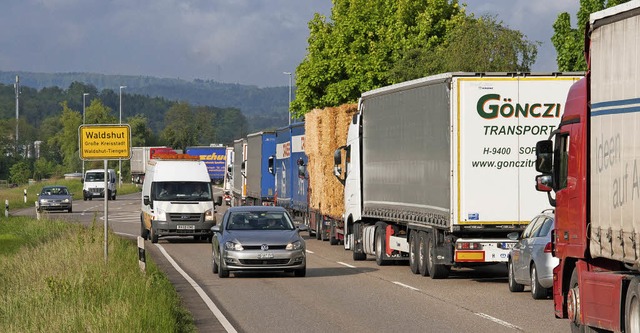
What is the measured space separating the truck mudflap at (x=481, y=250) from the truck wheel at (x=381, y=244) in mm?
5622

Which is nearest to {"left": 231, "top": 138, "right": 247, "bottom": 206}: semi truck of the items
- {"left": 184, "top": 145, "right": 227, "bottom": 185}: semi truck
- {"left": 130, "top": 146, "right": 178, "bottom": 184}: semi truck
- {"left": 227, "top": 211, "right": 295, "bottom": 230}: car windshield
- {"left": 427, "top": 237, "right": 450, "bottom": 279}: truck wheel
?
{"left": 184, "top": 145, "right": 227, "bottom": 185}: semi truck

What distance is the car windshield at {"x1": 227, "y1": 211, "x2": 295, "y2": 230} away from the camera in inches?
1078

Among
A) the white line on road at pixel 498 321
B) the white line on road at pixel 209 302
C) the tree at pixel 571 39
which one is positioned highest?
the tree at pixel 571 39

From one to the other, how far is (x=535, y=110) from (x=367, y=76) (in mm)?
41207

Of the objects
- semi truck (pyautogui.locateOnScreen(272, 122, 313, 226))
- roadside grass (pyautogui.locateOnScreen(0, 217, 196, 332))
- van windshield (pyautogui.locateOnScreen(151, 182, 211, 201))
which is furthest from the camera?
semi truck (pyautogui.locateOnScreen(272, 122, 313, 226))

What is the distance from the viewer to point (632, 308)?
12484mm

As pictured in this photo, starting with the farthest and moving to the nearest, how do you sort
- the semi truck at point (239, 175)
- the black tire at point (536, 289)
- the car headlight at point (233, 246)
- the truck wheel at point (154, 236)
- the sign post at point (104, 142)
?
the semi truck at point (239, 175) < the truck wheel at point (154, 236) < the sign post at point (104, 142) < the car headlight at point (233, 246) < the black tire at point (536, 289)

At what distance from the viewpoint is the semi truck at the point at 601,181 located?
482 inches

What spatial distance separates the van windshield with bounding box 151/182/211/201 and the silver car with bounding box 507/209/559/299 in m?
20.2

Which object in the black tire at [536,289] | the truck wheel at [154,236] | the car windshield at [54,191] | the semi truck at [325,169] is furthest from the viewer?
the car windshield at [54,191]

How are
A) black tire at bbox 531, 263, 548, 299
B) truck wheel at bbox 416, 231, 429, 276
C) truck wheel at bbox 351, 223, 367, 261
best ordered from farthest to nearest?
1. truck wheel at bbox 351, 223, 367, 261
2. truck wheel at bbox 416, 231, 429, 276
3. black tire at bbox 531, 263, 548, 299

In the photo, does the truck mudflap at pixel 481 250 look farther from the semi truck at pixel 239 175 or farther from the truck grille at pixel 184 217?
the semi truck at pixel 239 175

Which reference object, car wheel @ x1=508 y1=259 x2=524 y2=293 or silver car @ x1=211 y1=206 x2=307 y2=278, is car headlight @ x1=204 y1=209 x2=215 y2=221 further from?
car wheel @ x1=508 y1=259 x2=524 y2=293

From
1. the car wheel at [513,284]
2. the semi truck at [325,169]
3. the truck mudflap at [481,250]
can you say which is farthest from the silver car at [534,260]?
the semi truck at [325,169]
